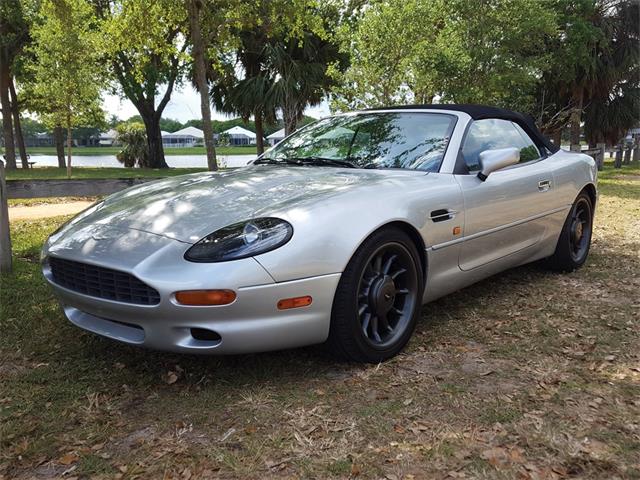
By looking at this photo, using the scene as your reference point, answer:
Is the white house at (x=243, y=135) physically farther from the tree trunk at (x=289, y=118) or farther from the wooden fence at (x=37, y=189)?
the wooden fence at (x=37, y=189)

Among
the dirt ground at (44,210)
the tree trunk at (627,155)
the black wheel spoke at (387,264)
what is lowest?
the tree trunk at (627,155)

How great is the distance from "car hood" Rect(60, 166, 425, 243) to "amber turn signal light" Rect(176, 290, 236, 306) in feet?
0.92

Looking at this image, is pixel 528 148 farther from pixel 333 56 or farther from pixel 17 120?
pixel 17 120

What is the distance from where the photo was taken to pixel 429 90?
1130 centimetres

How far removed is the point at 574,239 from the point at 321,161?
7.96 ft

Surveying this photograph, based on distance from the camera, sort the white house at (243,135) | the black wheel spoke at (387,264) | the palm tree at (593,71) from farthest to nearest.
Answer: the white house at (243,135)
the palm tree at (593,71)
the black wheel spoke at (387,264)

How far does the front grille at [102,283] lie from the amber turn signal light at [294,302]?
0.53 metres

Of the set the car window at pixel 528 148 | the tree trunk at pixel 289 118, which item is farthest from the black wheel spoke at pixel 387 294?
the tree trunk at pixel 289 118

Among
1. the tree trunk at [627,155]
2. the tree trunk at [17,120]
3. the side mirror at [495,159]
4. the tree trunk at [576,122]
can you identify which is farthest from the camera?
the tree trunk at [17,120]

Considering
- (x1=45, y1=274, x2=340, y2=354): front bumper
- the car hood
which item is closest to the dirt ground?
the car hood

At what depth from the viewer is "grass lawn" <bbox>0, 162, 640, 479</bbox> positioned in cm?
205

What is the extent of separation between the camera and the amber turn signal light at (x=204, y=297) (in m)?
2.34

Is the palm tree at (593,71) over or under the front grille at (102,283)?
over

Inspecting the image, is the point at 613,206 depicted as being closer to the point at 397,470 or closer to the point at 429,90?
the point at 429,90
